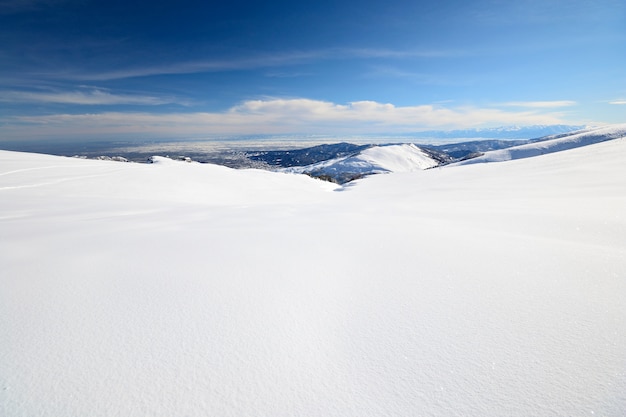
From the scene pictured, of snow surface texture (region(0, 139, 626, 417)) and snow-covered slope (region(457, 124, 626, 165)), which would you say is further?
snow-covered slope (region(457, 124, 626, 165))

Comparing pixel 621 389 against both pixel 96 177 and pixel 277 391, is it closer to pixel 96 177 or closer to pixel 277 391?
pixel 277 391

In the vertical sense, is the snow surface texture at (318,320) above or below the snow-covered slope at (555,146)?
below

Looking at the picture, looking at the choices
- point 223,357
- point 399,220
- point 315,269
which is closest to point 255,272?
point 315,269

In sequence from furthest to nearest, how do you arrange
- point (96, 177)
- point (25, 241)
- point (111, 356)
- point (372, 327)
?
point (96, 177) → point (25, 241) → point (372, 327) → point (111, 356)

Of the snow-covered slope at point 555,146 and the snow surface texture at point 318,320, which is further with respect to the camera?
the snow-covered slope at point 555,146

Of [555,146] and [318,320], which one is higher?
[555,146]

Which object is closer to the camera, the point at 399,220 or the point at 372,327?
the point at 372,327

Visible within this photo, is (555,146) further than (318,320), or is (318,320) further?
(555,146)

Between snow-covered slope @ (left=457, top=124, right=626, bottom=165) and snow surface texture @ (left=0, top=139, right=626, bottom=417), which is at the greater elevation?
snow-covered slope @ (left=457, top=124, right=626, bottom=165)
